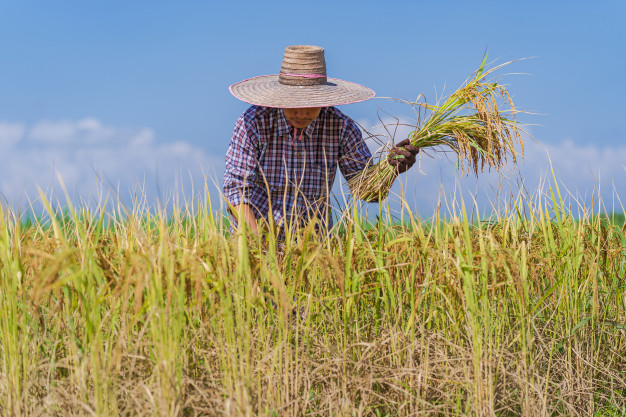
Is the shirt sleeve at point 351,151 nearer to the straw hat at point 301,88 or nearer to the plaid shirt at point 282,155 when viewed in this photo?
the plaid shirt at point 282,155

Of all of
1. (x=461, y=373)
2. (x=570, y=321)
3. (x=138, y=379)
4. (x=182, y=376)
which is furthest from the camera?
(x=570, y=321)

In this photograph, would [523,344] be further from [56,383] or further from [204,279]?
[56,383]

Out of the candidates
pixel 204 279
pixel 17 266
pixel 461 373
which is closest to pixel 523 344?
pixel 461 373

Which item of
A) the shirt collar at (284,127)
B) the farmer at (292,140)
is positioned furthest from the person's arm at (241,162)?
the shirt collar at (284,127)

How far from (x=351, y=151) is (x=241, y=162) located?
0.67 meters

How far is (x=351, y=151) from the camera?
3881 millimetres

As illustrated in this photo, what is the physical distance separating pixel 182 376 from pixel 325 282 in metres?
0.81

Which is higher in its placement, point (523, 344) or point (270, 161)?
point (270, 161)

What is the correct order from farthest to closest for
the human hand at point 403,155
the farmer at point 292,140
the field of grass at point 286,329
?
1. the farmer at point 292,140
2. the human hand at point 403,155
3. the field of grass at point 286,329

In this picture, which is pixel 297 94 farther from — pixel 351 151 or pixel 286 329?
pixel 286 329

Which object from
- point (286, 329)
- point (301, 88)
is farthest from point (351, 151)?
point (286, 329)

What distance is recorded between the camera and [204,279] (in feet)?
7.77

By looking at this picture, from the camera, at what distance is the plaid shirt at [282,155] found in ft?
12.3

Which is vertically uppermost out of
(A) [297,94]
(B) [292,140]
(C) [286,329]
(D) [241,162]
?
(A) [297,94]
